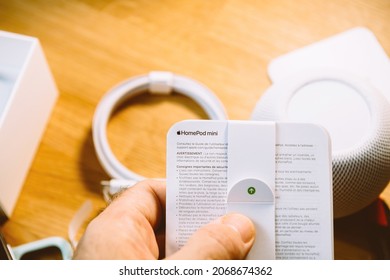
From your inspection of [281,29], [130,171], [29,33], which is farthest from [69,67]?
[281,29]

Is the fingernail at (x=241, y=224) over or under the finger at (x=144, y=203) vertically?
under

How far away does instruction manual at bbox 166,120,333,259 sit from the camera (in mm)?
388

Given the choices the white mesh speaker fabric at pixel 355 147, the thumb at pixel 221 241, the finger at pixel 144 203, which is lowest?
the thumb at pixel 221 241

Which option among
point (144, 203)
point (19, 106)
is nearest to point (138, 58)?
point (19, 106)

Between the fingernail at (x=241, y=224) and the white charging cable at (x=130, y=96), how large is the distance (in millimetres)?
222

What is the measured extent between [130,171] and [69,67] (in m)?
0.20

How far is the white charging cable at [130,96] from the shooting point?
0.58m

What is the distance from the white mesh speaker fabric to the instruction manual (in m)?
0.09

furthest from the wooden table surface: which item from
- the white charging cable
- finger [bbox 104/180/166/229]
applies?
finger [bbox 104/180/166/229]

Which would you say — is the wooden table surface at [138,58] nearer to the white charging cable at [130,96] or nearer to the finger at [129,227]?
the white charging cable at [130,96]

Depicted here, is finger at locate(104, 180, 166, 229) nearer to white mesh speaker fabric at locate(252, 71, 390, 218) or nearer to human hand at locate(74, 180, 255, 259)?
human hand at locate(74, 180, 255, 259)

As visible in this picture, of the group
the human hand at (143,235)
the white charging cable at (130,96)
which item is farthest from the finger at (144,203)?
the white charging cable at (130,96)

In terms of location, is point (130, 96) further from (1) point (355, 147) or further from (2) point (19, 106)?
(1) point (355, 147)

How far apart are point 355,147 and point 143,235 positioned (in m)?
0.24
